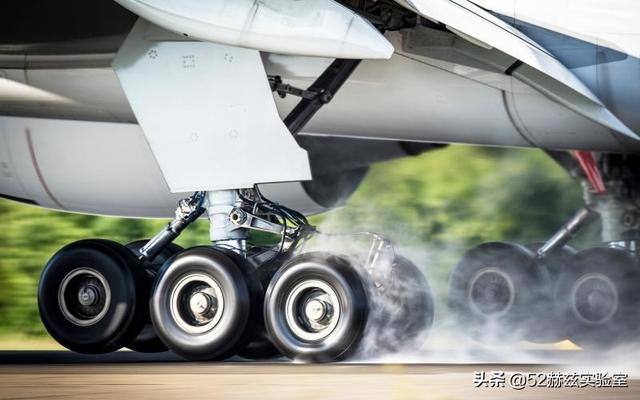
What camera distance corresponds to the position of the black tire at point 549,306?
988 cm

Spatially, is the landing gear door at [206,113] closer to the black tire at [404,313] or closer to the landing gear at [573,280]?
the black tire at [404,313]

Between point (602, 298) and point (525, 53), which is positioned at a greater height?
point (525, 53)

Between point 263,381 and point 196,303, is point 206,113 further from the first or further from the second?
point 263,381

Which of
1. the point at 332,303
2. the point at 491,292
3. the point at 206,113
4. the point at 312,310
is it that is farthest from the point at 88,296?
the point at 491,292

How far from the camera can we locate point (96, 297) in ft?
26.7

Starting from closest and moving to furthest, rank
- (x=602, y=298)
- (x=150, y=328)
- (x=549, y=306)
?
(x=150, y=328) < (x=602, y=298) < (x=549, y=306)

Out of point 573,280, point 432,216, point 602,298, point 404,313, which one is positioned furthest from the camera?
point 432,216

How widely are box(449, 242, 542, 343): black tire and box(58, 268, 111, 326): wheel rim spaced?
10.4 feet

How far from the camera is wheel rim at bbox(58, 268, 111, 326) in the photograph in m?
8.12

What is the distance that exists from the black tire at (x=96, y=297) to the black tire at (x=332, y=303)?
95 cm

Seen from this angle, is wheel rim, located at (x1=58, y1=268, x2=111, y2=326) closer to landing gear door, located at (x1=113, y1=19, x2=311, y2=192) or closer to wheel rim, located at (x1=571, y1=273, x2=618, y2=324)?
landing gear door, located at (x1=113, y1=19, x2=311, y2=192)

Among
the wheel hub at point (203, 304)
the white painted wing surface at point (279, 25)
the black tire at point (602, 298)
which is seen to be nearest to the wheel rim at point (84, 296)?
the wheel hub at point (203, 304)

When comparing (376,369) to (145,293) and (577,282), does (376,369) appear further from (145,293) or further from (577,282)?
(577,282)

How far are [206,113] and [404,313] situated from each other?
206cm
